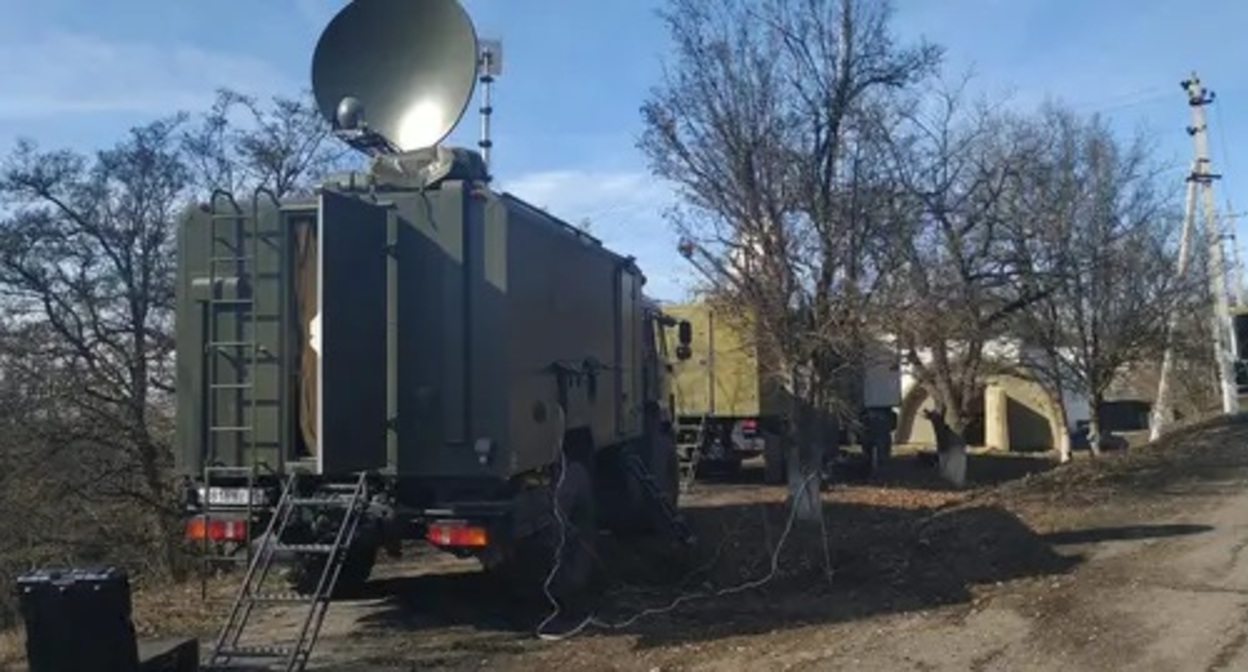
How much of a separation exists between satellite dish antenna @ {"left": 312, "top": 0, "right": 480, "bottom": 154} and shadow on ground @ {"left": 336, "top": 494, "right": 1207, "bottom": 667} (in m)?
3.78

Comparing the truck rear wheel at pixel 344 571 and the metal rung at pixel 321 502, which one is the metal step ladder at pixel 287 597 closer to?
the metal rung at pixel 321 502

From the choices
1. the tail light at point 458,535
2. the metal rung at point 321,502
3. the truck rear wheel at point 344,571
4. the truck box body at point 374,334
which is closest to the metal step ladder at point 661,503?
the truck rear wheel at point 344,571

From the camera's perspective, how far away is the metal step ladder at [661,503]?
1300 centimetres

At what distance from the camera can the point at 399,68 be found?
10.4 meters

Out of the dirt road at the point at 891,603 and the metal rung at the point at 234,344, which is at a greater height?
the metal rung at the point at 234,344

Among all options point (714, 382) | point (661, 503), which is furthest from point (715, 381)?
point (661, 503)

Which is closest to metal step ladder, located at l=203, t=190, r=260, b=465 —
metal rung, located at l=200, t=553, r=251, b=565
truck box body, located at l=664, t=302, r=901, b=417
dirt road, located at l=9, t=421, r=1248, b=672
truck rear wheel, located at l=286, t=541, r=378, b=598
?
metal rung, located at l=200, t=553, r=251, b=565

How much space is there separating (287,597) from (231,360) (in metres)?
1.69

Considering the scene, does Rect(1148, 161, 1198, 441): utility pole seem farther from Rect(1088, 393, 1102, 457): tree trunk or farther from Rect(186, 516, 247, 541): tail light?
Rect(186, 516, 247, 541): tail light

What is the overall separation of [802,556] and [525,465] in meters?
4.41

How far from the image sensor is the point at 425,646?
29.1 feet

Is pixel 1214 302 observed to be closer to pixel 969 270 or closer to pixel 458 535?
pixel 969 270

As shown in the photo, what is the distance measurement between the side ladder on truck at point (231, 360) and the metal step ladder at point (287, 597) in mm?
300

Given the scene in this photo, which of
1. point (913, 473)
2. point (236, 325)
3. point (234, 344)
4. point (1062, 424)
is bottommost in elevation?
point (913, 473)
